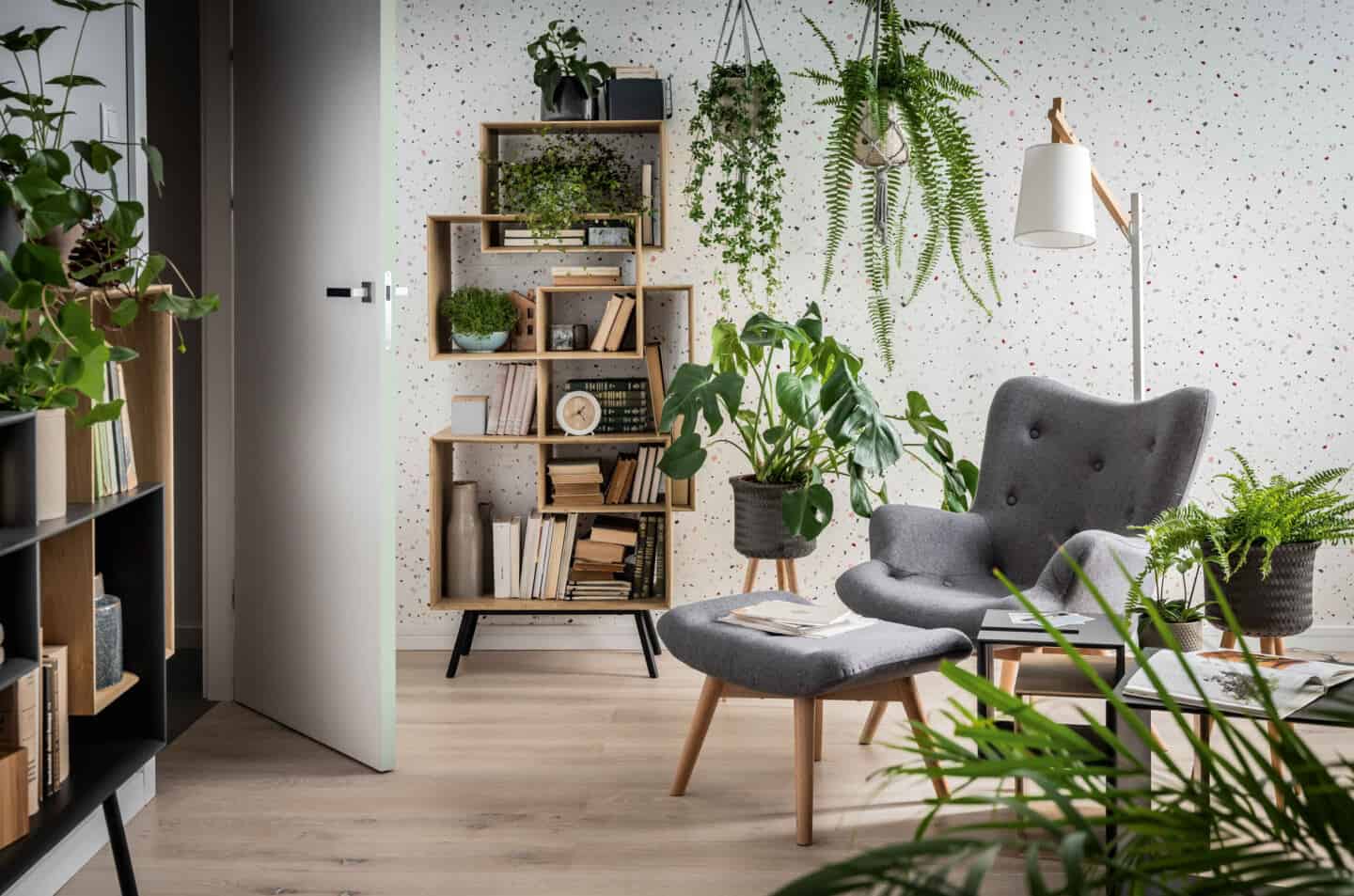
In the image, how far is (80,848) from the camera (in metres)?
2.50

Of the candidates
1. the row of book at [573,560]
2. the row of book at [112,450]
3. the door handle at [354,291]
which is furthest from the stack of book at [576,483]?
the row of book at [112,450]

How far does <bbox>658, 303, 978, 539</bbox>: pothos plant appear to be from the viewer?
3445mm

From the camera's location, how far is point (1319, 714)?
1760 millimetres

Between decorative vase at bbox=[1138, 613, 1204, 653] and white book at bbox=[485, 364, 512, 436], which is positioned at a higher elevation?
white book at bbox=[485, 364, 512, 436]

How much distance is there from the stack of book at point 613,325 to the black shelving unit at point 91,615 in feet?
6.23

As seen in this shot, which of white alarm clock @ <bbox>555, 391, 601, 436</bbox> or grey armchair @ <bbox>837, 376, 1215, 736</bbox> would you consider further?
white alarm clock @ <bbox>555, 391, 601, 436</bbox>

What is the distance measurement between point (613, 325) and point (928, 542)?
1222 millimetres

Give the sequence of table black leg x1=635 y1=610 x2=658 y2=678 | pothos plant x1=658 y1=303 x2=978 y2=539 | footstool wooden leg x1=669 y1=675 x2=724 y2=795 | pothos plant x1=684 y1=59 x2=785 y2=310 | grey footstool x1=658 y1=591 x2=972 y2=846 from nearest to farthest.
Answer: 1. grey footstool x1=658 y1=591 x2=972 y2=846
2. footstool wooden leg x1=669 y1=675 x2=724 y2=795
3. pothos plant x1=658 y1=303 x2=978 y2=539
4. pothos plant x1=684 y1=59 x2=785 y2=310
5. table black leg x1=635 y1=610 x2=658 y2=678

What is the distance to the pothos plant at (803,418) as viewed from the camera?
136 inches

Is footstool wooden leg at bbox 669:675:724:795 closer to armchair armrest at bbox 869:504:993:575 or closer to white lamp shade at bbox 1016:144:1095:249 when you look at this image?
armchair armrest at bbox 869:504:993:575

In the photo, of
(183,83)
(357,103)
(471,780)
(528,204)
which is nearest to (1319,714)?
(471,780)

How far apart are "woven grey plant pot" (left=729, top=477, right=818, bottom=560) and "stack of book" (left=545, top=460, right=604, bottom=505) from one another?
516 millimetres

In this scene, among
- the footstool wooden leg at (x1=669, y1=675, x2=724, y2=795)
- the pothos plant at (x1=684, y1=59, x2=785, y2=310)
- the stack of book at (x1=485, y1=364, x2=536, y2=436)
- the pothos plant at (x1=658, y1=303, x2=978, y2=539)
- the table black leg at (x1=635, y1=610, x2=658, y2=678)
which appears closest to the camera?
the footstool wooden leg at (x1=669, y1=675, x2=724, y2=795)

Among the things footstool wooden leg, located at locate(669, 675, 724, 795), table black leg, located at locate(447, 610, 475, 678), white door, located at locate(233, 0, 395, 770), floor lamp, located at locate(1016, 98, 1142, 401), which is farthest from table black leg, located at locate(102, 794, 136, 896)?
floor lamp, located at locate(1016, 98, 1142, 401)
